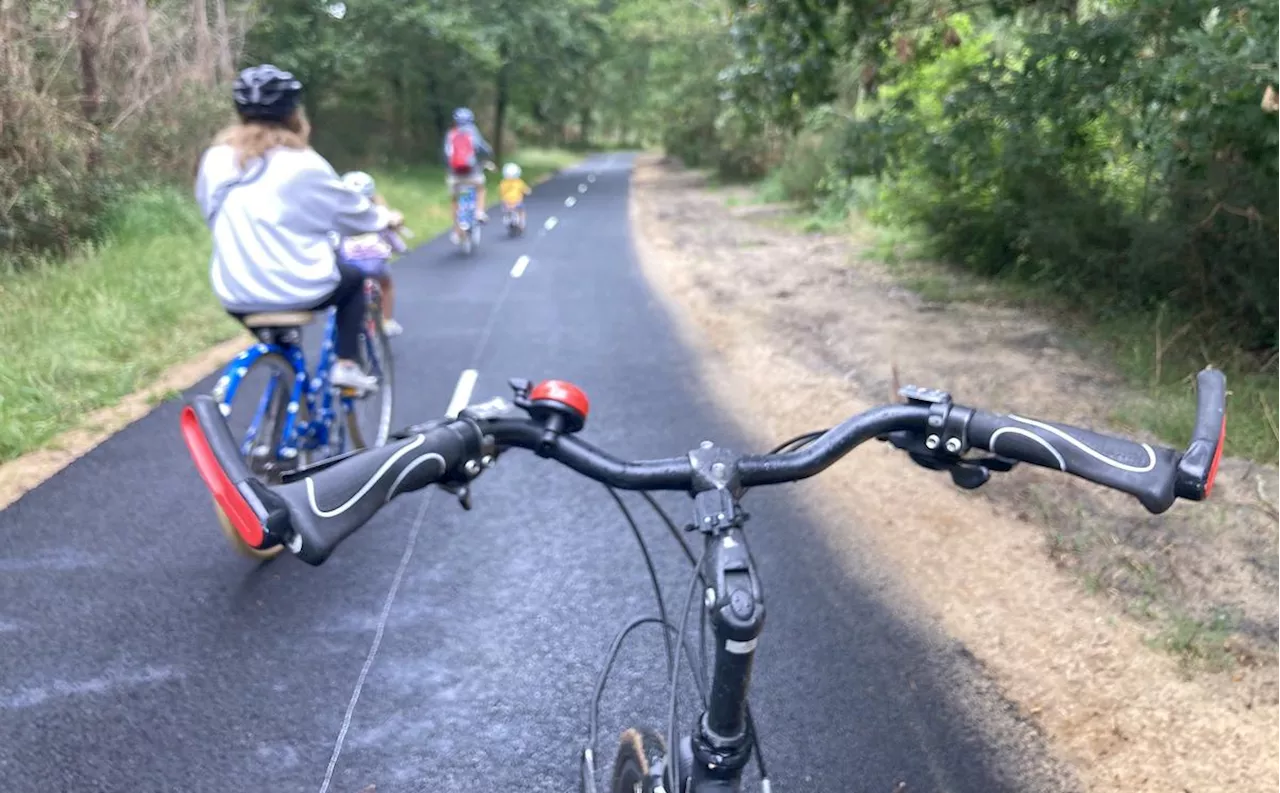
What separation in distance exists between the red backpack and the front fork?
15514mm

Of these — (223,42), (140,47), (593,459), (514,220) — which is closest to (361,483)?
(593,459)

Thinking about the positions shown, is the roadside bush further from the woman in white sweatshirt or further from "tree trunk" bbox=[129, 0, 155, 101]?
"tree trunk" bbox=[129, 0, 155, 101]

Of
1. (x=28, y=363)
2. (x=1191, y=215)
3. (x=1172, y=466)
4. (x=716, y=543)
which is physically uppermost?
(x=1172, y=466)

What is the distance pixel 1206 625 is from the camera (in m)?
4.05

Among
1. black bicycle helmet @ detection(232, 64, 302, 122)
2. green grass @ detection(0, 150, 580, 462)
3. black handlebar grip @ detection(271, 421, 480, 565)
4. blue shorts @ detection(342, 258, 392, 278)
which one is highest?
black bicycle helmet @ detection(232, 64, 302, 122)

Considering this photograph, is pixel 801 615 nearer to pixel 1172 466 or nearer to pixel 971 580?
pixel 971 580

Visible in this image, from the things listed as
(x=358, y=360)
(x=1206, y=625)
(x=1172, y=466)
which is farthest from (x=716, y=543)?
(x=358, y=360)

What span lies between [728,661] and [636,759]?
83 centimetres

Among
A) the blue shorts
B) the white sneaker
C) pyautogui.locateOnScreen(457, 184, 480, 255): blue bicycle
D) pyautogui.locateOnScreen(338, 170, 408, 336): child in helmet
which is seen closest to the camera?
the white sneaker

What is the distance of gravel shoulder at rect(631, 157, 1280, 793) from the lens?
3.45m

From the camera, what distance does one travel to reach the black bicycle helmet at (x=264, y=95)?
14.6 feet

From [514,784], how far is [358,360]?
2.91 meters

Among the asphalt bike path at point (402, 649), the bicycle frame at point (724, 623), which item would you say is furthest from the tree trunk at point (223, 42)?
the bicycle frame at point (724, 623)

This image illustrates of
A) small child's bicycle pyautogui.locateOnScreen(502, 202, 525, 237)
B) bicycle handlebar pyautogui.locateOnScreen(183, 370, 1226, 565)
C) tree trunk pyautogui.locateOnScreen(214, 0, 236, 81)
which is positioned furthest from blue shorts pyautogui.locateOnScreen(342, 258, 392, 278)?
small child's bicycle pyautogui.locateOnScreen(502, 202, 525, 237)
